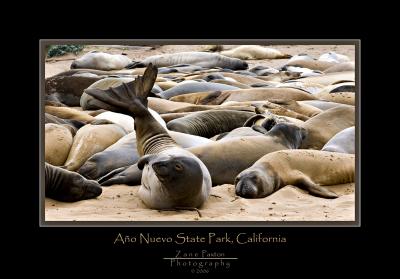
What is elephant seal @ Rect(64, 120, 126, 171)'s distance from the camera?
757 centimetres

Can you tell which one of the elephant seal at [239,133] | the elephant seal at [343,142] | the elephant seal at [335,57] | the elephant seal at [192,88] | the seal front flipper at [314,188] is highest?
the elephant seal at [335,57]

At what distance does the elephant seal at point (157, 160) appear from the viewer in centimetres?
688

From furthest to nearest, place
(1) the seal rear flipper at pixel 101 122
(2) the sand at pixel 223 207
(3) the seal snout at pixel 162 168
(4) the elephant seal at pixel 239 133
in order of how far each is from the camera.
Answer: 1. (1) the seal rear flipper at pixel 101 122
2. (4) the elephant seal at pixel 239 133
3. (2) the sand at pixel 223 207
4. (3) the seal snout at pixel 162 168

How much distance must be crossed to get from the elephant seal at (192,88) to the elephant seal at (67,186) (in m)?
1.52

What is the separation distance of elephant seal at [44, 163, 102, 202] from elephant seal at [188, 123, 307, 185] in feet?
2.56

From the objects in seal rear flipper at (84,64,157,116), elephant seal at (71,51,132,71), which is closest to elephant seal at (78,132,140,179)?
seal rear flipper at (84,64,157,116)

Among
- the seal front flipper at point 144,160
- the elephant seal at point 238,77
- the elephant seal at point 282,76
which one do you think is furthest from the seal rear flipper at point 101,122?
the elephant seal at point 282,76

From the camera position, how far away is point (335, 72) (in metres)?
8.22

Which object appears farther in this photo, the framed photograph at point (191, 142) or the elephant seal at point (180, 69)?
the elephant seal at point (180, 69)

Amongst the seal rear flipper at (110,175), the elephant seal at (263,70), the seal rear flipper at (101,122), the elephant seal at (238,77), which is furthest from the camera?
the elephant seal at (238,77)

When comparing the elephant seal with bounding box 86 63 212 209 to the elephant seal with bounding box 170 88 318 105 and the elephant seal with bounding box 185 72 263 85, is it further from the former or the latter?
the elephant seal with bounding box 185 72 263 85

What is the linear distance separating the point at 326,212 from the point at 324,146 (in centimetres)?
87

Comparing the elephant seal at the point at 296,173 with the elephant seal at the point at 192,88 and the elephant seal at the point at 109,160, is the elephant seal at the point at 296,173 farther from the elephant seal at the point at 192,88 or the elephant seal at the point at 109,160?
the elephant seal at the point at 192,88

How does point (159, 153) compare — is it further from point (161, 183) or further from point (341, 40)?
point (341, 40)
